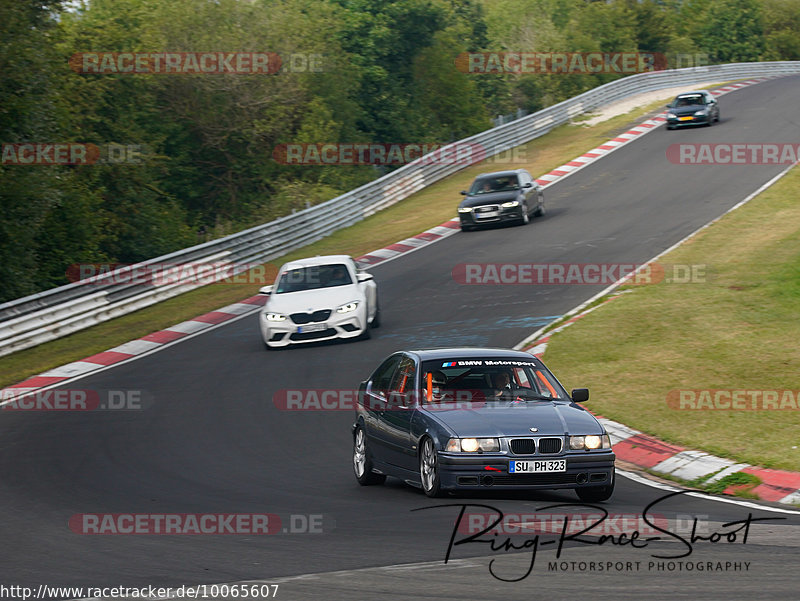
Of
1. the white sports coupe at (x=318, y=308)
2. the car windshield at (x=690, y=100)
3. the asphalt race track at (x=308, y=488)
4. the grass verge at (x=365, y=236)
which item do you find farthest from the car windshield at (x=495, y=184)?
the car windshield at (x=690, y=100)

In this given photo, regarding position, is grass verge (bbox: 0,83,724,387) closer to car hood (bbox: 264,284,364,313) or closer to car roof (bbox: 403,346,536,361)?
car hood (bbox: 264,284,364,313)

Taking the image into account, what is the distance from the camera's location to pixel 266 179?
41281 mm

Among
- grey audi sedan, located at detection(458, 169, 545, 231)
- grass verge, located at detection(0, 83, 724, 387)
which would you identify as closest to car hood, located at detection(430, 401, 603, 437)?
grass verge, located at detection(0, 83, 724, 387)

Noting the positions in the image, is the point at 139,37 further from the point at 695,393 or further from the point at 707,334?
the point at 695,393

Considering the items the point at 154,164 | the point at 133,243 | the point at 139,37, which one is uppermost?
the point at 139,37

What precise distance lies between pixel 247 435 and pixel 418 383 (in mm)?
3913

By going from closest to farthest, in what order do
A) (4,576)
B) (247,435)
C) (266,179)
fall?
(4,576)
(247,435)
(266,179)

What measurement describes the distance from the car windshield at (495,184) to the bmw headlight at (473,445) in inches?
838

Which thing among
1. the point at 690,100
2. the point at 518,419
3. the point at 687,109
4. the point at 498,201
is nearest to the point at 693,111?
the point at 687,109

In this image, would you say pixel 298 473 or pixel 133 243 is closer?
pixel 298 473

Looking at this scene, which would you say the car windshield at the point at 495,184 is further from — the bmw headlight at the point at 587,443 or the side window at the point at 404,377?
the bmw headlight at the point at 587,443

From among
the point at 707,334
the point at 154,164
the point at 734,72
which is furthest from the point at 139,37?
the point at 734,72

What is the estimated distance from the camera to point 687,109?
135 feet

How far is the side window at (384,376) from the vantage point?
11145mm
